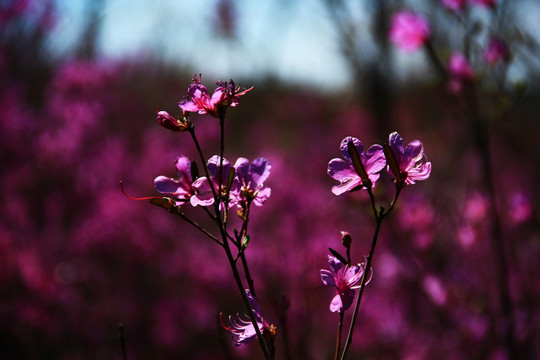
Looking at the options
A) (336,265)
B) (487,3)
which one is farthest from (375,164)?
(487,3)

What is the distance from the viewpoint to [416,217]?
2.65m

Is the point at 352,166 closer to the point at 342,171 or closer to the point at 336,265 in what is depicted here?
the point at 342,171

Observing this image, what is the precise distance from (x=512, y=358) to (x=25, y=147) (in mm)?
4407

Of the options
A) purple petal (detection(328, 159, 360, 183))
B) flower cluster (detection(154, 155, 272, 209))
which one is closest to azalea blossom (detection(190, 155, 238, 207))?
flower cluster (detection(154, 155, 272, 209))

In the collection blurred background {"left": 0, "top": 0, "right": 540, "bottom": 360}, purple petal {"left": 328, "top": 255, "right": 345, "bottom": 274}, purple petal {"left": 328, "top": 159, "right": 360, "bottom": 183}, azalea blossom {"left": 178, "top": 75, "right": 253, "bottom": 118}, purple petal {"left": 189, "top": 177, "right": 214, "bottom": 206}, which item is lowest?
blurred background {"left": 0, "top": 0, "right": 540, "bottom": 360}

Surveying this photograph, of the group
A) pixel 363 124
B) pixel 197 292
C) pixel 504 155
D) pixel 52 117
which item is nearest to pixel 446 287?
pixel 197 292

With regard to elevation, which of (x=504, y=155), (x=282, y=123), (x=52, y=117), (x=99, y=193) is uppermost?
(x=52, y=117)

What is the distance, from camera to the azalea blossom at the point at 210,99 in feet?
3.10

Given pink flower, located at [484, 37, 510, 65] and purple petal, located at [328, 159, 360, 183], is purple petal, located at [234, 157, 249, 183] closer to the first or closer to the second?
purple petal, located at [328, 159, 360, 183]

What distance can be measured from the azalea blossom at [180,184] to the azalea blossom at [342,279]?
1.06 ft

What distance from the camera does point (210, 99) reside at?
3.17 feet

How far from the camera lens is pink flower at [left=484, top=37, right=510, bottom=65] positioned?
245 centimetres

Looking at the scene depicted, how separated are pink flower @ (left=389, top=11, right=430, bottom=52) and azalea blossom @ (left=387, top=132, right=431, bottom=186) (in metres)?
1.89

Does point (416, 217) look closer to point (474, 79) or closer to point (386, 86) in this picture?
point (474, 79)
